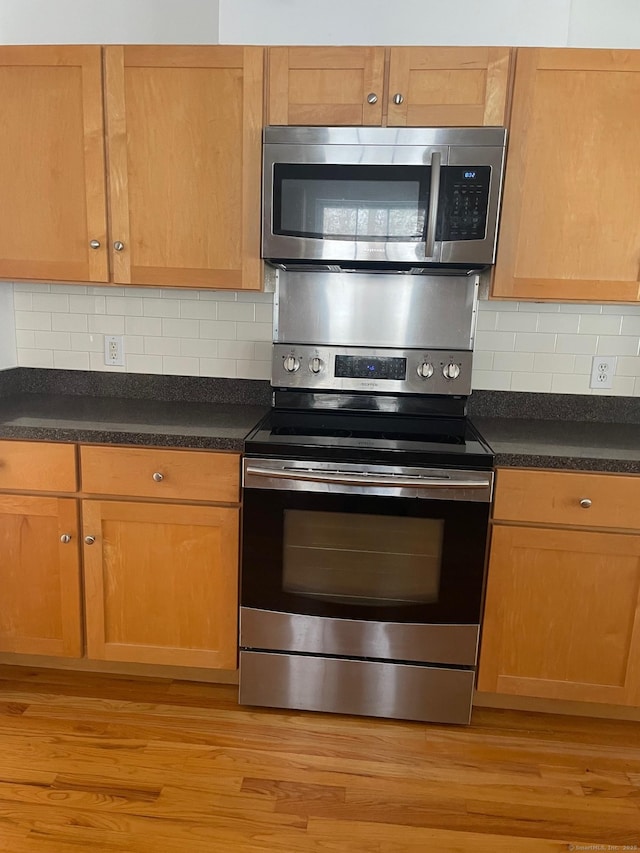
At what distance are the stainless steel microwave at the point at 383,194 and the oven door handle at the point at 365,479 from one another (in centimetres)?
69

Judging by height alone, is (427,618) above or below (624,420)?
below

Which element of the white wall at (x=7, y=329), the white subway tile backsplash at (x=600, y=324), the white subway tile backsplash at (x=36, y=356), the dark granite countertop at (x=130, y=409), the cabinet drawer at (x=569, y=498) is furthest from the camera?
the white subway tile backsplash at (x=36, y=356)

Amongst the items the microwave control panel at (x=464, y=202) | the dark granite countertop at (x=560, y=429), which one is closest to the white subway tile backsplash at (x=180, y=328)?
the microwave control panel at (x=464, y=202)

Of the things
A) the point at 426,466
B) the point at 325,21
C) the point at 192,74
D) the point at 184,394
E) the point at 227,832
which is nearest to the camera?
the point at 227,832

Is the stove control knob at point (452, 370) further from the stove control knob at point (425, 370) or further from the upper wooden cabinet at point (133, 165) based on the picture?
the upper wooden cabinet at point (133, 165)

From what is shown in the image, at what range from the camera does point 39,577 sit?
205cm

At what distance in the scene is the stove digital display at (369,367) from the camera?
A: 2227mm

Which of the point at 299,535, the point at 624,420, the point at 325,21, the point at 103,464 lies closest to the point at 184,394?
the point at 103,464

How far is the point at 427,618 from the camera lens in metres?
1.93

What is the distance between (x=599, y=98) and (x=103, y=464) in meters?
1.92

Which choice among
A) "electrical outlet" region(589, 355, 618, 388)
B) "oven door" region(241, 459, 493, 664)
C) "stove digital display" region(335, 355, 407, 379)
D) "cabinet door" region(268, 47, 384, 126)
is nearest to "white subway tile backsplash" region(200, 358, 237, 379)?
"stove digital display" region(335, 355, 407, 379)

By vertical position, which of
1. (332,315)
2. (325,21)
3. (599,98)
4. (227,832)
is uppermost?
(325,21)

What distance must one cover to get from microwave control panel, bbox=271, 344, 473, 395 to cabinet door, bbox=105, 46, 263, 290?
1.05 ft

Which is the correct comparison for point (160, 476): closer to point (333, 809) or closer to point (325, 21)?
point (333, 809)
